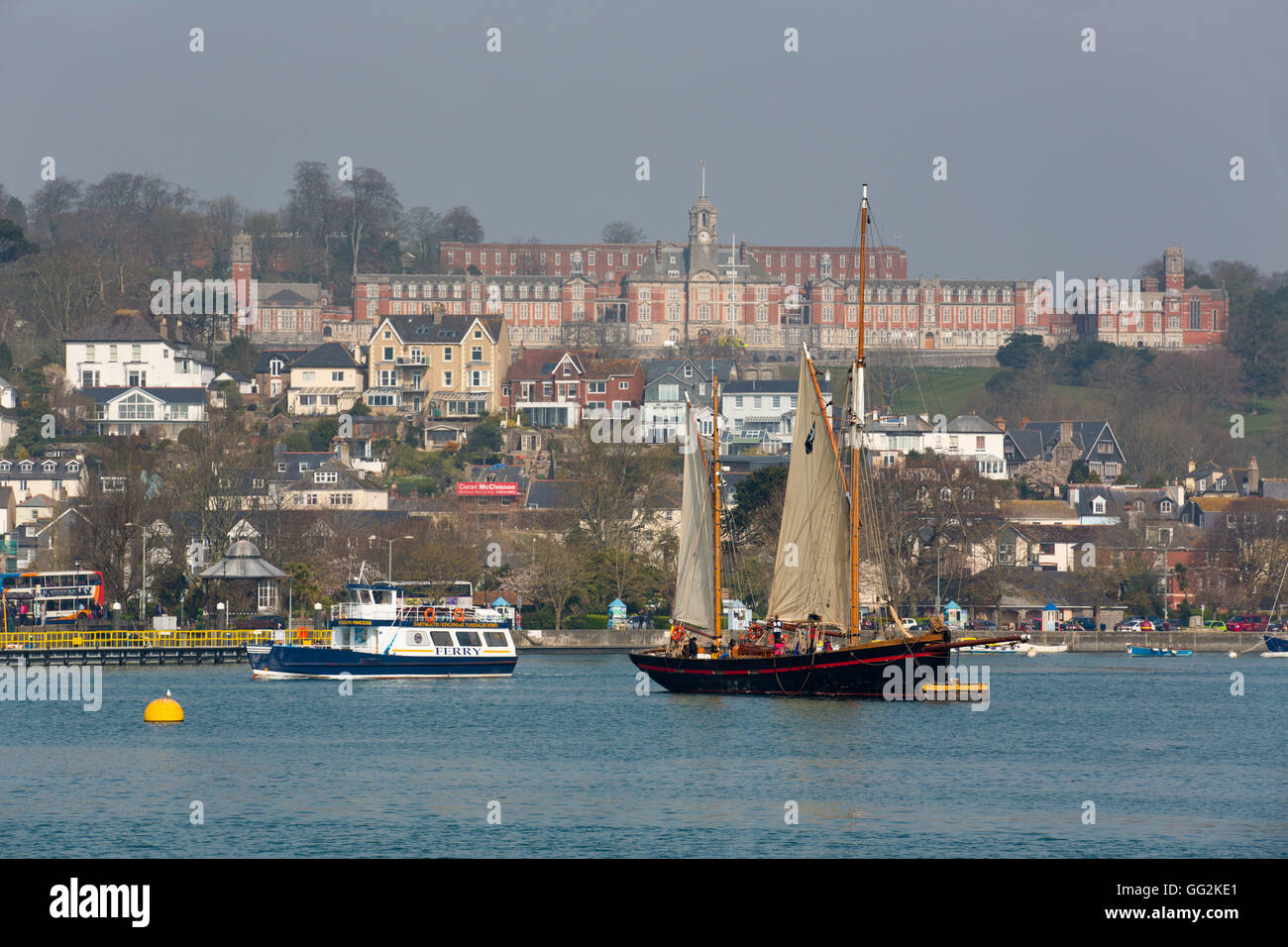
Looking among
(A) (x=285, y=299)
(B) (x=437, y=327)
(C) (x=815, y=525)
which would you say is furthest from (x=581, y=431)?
(A) (x=285, y=299)

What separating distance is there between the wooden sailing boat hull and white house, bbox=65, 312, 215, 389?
77.0 meters

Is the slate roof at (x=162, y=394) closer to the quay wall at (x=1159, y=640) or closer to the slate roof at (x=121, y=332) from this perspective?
the slate roof at (x=121, y=332)

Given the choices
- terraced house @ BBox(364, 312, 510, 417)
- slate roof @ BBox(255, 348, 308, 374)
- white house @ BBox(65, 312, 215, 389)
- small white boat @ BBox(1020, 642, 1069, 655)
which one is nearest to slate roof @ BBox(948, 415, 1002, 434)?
terraced house @ BBox(364, 312, 510, 417)

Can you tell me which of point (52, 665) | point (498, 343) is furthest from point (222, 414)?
point (52, 665)

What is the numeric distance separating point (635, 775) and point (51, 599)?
45579 millimetres

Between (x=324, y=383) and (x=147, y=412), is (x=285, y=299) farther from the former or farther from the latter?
(x=147, y=412)

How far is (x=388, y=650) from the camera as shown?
182ft

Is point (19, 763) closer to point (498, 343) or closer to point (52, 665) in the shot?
point (52, 665)

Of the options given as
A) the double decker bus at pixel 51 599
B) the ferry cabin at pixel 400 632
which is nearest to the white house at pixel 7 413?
the double decker bus at pixel 51 599

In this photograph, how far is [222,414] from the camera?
10338 centimetres
